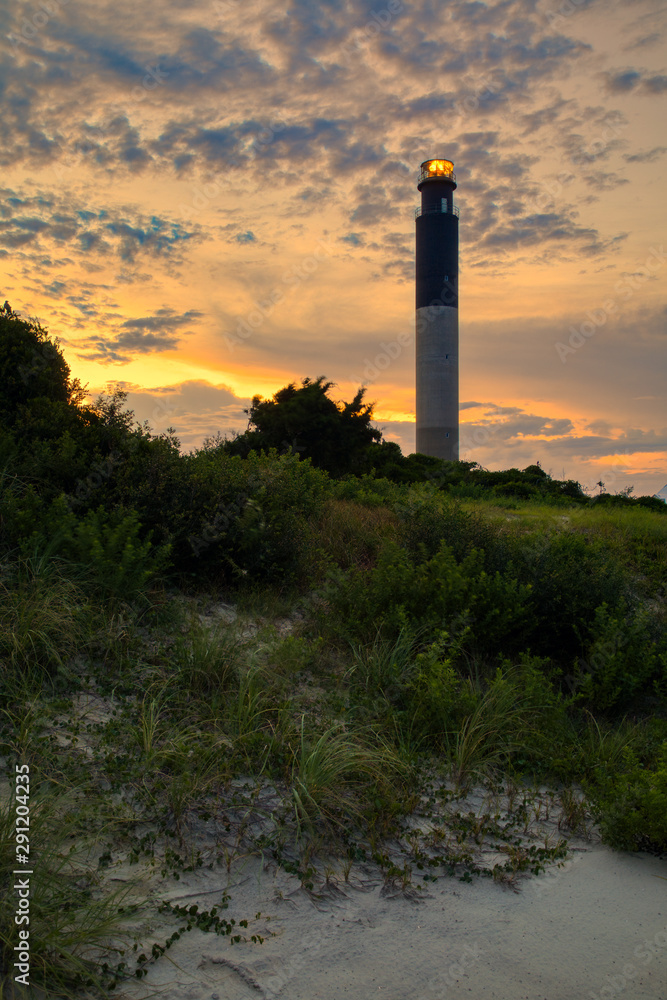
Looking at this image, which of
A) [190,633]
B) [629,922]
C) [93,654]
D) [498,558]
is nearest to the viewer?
[629,922]

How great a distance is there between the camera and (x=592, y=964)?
3.02 meters

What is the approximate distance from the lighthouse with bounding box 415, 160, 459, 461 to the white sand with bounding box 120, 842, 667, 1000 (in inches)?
1351

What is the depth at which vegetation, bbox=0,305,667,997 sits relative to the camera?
344 cm

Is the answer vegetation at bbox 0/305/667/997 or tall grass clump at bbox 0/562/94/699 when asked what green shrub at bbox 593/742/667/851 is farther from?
tall grass clump at bbox 0/562/94/699

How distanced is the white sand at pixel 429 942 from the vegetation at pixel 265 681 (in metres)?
0.10

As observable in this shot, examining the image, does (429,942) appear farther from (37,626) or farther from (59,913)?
(37,626)

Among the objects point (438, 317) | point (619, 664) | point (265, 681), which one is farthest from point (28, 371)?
point (438, 317)

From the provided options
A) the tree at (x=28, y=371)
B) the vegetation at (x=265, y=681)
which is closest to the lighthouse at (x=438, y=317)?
the vegetation at (x=265, y=681)

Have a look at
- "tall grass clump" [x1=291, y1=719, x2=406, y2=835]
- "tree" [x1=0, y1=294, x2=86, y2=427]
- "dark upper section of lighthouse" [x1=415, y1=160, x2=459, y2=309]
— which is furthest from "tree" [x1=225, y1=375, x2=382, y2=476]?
"dark upper section of lighthouse" [x1=415, y1=160, x2=459, y2=309]

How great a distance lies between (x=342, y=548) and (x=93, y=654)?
3.77 meters

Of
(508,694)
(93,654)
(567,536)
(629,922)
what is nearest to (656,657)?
(508,694)

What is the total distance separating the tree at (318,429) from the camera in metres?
20.2

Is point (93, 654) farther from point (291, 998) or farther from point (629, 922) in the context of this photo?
point (629, 922)

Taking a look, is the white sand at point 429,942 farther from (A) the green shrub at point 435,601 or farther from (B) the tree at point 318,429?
(B) the tree at point 318,429
